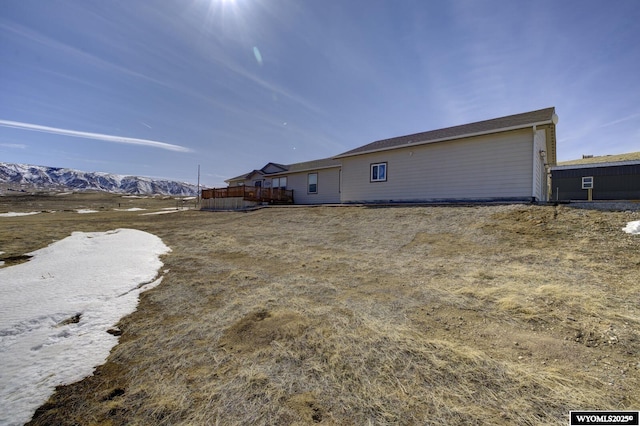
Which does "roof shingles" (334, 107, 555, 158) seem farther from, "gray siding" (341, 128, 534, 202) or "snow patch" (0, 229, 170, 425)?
"snow patch" (0, 229, 170, 425)

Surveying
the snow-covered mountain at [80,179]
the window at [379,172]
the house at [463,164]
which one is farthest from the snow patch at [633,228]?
the snow-covered mountain at [80,179]

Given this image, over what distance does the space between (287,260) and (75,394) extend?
4546mm

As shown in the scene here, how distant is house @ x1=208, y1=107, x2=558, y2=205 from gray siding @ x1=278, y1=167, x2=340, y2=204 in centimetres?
317

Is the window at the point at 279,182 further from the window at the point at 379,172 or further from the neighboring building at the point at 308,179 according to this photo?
the window at the point at 379,172

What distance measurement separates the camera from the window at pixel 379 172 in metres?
14.4

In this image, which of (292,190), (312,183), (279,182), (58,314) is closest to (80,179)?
(279,182)

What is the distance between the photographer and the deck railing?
20.1 m

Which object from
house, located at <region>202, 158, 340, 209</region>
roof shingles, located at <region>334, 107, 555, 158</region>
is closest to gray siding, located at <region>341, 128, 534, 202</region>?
roof shingles, located at <region>334, 107, 555, 158</region>

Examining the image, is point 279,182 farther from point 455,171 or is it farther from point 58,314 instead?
point 58,314

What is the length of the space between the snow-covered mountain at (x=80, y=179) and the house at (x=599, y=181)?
153389 millimetres

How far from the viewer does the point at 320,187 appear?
2044 centimetres

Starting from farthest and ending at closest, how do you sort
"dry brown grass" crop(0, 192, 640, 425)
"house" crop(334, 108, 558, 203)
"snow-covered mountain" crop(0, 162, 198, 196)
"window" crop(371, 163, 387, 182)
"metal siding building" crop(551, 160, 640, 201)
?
"snow-covered mountain" crop(0, 162, 198, 196) → "metal siding building" crop(551, 160, 640, 201) → "window" crop(371, 163, 387, 182) → "house" crop(334, 108, 558, 203) → "dry brown grass" crop(0, 192, 640, 425)

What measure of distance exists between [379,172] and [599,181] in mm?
15996

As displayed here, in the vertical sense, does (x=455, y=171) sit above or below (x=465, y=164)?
below
